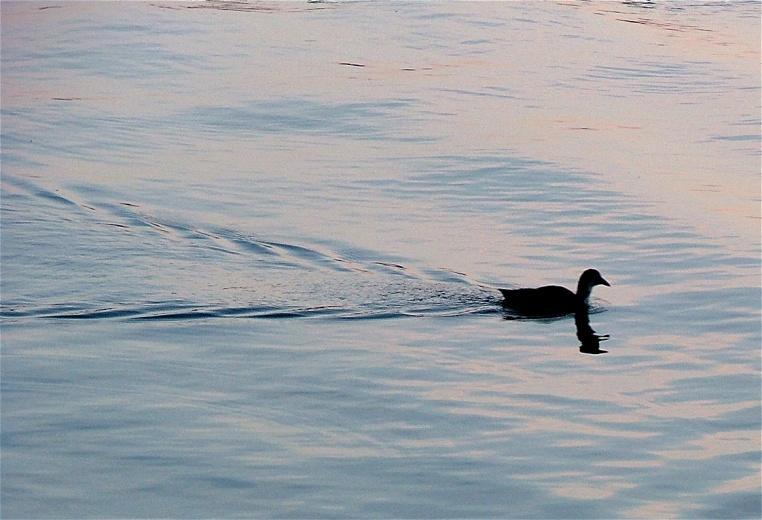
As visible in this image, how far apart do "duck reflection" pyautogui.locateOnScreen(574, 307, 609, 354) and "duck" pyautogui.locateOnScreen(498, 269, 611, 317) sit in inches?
2.3

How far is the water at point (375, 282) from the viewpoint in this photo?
860cm

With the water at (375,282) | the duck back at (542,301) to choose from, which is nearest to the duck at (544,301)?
the duck back at (542,301)

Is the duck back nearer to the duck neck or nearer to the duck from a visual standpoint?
the duck

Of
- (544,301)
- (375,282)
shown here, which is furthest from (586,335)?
(375,282)

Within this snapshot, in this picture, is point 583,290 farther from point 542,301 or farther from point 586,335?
point 586,335

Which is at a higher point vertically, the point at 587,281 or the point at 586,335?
the point at 587,281

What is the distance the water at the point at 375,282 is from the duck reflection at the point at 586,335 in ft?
0.40

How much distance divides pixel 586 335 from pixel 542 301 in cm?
52

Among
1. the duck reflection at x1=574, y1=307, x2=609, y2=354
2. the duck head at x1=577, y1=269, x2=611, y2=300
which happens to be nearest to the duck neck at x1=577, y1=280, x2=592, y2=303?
the duck head at x1=577, y1=269, x2=611, y2=300

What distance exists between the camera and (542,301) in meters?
12.3

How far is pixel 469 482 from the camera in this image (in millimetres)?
8453

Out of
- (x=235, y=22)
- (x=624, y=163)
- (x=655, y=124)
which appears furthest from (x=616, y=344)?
(x=235, y=22)

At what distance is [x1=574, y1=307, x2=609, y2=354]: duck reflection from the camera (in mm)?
11570

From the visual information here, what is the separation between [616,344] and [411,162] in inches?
310
